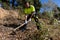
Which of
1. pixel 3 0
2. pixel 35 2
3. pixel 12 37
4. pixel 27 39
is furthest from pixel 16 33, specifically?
pixel 35 2

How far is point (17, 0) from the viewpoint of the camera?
37.3 metres

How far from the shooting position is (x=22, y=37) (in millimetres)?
10828

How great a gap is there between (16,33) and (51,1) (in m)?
20.1

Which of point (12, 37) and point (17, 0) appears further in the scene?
point (17, 0)

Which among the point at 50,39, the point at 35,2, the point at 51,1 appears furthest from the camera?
the point at 35,2

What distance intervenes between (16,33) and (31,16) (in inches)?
50.6

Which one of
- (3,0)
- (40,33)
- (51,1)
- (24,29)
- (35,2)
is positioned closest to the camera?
(40,33)

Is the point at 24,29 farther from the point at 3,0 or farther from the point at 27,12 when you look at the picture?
the point at 3,0

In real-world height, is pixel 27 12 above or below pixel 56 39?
above

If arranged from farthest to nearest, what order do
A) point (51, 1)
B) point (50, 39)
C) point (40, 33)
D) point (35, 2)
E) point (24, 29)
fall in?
point (35, 2) → point (51, 1) → point (24, 29) → point (50, 39) → point (40, 33)

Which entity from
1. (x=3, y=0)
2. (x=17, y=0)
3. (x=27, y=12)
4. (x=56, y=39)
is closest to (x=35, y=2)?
(x=17, y=0)

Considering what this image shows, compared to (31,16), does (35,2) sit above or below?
below

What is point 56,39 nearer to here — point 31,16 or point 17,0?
point 31,16

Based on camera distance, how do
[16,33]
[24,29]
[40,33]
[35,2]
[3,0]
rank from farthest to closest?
[35,2] < [3,0] < [24,29] < [16,33] < [40,33]
